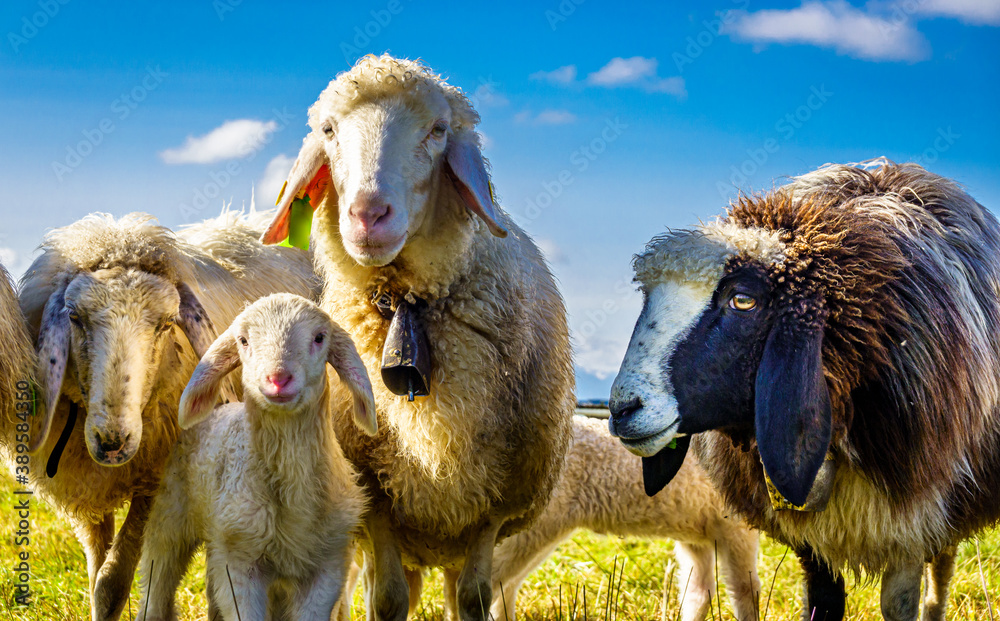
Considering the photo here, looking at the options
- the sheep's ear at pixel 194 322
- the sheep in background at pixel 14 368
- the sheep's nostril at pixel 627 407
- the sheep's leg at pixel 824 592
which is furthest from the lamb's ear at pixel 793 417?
the sheep in background at pixel 14 368

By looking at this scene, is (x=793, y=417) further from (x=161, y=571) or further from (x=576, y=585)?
(x=576, y=585)

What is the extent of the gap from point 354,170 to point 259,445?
1033 millimetres

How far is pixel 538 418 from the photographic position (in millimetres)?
3803

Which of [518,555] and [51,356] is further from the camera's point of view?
[518,555]

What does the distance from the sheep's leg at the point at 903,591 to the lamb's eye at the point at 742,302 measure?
112cm

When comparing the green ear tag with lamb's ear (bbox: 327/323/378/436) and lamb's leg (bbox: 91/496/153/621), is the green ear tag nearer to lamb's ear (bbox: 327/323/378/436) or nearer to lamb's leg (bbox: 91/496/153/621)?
lamb's ear (bbox: 327/323/378/436)

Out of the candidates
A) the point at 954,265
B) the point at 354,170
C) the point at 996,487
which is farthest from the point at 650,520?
the point at 354,170

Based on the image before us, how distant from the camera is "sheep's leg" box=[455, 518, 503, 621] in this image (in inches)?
144

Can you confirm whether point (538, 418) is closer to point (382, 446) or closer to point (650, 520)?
point (382, 446)

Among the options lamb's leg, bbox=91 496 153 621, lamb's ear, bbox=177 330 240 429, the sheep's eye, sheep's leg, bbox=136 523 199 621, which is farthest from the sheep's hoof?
the sheep's eye

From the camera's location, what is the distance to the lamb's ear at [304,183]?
365 centimetres

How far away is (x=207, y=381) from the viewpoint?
10.9ft

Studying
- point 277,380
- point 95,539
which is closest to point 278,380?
point 277,380

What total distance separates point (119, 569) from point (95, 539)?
47 cm
